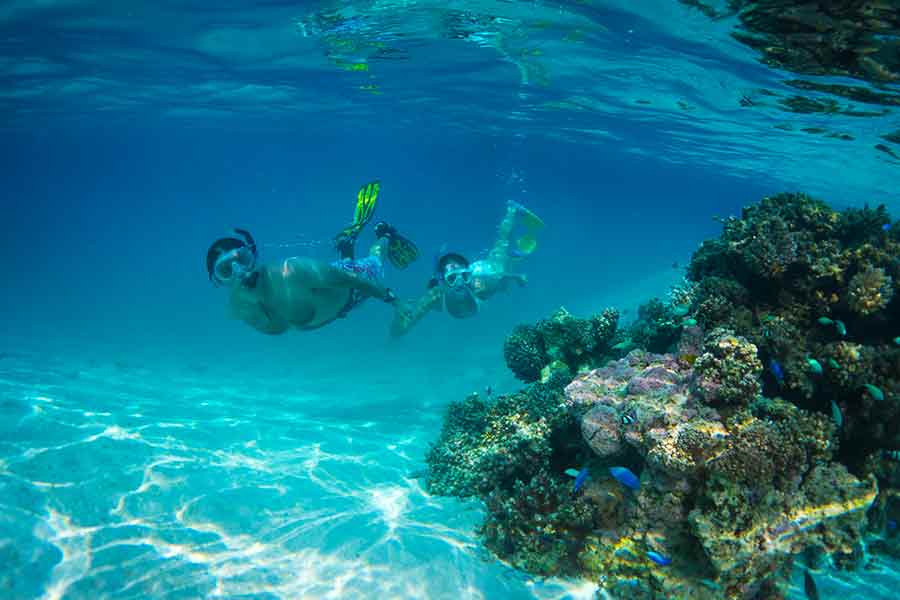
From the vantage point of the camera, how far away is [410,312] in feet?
30.6

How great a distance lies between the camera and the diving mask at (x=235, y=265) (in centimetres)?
595

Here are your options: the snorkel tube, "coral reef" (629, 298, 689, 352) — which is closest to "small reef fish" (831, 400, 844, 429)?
"coral reef" (629, 298, 689, 352)

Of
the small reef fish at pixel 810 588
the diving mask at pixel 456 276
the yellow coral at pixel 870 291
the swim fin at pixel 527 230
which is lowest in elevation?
the swim fin at pixel 527 230

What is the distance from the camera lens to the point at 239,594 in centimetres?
486

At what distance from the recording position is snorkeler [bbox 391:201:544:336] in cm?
952

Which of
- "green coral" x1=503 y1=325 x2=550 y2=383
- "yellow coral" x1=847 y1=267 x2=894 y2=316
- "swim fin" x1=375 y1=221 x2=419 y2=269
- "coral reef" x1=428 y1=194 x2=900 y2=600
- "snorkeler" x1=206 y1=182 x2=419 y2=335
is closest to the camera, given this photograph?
"coral reef" x1=428 y1=194 x2=900 y2=600

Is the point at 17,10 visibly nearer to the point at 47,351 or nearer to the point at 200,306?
the point at 47,351

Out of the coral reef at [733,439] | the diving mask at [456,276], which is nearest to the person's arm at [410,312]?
the diving mask at [456,276]

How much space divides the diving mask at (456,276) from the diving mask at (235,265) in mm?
5774

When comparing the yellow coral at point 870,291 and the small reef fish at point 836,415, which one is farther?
the yellow coral at point 870,291

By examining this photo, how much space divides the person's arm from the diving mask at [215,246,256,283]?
9.98 feet

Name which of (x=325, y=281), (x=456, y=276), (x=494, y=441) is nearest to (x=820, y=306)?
(x=494, y=441)

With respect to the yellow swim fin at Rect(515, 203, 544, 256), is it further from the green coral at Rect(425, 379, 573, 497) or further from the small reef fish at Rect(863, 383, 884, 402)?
the small reef fish at Rect(863, 383, 884, 402)

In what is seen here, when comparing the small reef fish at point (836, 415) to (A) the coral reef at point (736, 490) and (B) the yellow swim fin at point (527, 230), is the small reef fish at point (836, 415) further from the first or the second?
(B) the yellow swim fin at point (527, 230)
